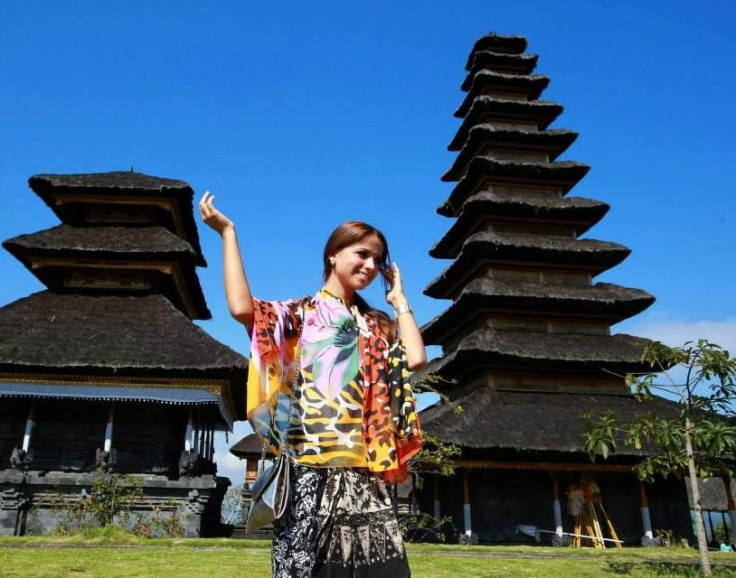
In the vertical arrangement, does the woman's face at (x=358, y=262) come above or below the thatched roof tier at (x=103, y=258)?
below

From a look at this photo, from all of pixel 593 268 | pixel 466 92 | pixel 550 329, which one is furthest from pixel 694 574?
pixel 466 92

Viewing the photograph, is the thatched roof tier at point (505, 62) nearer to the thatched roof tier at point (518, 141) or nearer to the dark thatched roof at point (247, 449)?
the thatched roof tier at point (518, 141)

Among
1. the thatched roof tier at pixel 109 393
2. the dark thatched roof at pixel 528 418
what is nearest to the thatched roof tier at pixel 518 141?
the dark thatched roof at pixel 528 418

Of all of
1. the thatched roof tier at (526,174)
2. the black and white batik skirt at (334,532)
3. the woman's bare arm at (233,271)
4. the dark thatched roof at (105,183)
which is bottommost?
the black and white batik skirt at (334,532)

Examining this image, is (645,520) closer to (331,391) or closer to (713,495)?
(331,391)

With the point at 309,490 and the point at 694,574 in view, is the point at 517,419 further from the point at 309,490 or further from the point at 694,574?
the point at 309,490

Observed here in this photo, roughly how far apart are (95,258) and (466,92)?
55.3ft

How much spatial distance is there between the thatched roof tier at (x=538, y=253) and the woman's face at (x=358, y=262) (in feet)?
54.7

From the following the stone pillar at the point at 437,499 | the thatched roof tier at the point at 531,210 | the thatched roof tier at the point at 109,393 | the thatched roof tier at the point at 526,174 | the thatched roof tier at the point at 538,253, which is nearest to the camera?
the thatched roof tier at the point at 109,393

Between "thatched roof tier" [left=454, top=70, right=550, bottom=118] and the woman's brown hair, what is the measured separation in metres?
23.3

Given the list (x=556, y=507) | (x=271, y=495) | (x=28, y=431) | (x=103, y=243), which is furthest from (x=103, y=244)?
(x=271, y=495)

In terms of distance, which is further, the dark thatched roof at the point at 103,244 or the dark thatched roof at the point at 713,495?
the dark thatched roof at the point at 713,495

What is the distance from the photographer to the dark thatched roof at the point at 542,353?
17094 mm

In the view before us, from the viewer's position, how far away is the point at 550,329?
18844mm
